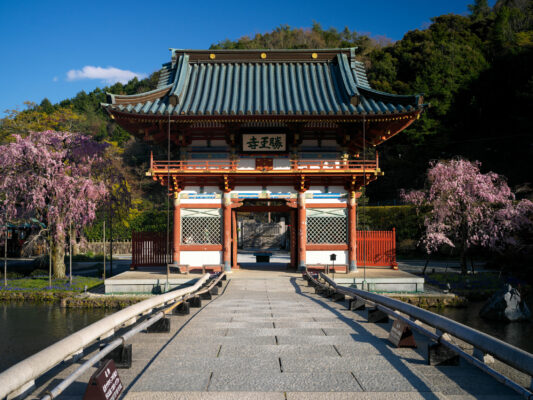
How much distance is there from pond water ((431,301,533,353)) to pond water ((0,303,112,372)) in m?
14.8

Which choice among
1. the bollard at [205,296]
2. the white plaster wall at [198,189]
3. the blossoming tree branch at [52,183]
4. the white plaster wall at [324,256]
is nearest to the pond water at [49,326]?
the blossoming tree branch at [52,183]

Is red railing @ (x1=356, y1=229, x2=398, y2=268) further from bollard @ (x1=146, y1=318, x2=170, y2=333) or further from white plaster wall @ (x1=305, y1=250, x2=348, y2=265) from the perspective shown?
bollard @ (x1=146, y1=318, x2=170, y2=333)

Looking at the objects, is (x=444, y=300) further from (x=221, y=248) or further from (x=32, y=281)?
(x=32, y=281)

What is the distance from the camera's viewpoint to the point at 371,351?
20.5ft

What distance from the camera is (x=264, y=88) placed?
890 inches

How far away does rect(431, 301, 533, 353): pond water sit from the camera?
553 inches

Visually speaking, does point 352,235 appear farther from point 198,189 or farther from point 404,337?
point 404,337

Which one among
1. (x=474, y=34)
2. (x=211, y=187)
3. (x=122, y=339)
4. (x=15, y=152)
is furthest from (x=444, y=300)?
(x=474, y=34)

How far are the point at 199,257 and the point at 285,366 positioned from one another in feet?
50.8

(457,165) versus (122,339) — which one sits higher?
(457,165)

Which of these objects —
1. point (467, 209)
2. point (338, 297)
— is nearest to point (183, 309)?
point (338, 297)

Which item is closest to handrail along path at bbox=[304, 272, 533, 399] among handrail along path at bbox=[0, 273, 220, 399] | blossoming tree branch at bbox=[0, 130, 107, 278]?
handrail along path at bbox=[0, 273, 220, 399]

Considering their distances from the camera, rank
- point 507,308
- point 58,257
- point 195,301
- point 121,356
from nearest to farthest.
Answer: point 121,356 < point 195,301 < point 507,308 < point 58,257

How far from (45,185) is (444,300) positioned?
19989 mm
